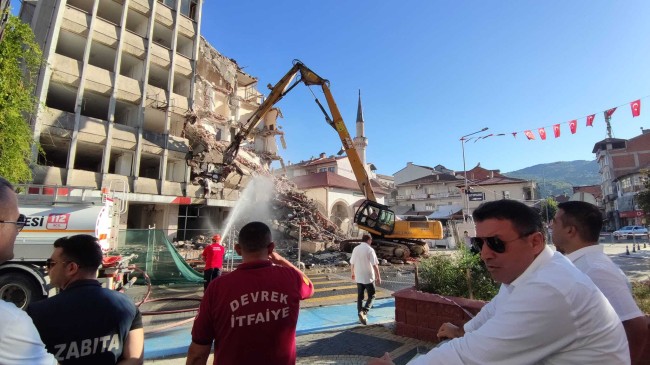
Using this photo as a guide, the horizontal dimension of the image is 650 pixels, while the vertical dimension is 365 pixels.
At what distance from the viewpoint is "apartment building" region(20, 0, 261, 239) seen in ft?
64.8

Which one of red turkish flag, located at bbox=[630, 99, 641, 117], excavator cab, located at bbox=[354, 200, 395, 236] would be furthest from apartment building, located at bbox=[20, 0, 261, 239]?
red turkish flag, located at bbox=[630, 99, 641, 117]

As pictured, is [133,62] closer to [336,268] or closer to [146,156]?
[146,156]

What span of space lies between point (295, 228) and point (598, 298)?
24060 mm

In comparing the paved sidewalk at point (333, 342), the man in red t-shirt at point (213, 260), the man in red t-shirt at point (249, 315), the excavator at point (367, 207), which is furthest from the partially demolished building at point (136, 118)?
the man in red t-shirt at point (249, 315)

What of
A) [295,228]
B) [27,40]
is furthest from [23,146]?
[295,228]

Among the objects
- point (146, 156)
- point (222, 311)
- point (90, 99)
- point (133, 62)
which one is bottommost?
point (222, 311)

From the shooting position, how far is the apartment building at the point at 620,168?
48.7 meters

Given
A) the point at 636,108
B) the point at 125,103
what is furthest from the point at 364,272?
the point at 125,103

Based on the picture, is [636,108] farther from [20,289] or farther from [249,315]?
[20,289]

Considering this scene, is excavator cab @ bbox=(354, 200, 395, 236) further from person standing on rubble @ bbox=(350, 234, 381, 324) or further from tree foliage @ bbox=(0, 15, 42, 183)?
tree foliage @ bbox=(0, 15, 42, 183)

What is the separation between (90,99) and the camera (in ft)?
72.6

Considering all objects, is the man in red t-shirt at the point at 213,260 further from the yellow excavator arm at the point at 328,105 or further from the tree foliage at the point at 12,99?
the yellow excavator arm at the point at 328,105

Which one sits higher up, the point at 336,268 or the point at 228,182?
the point at 228,182

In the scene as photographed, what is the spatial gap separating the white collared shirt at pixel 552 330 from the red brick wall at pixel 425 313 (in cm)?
406
